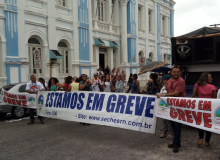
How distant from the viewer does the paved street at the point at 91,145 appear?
4828mm

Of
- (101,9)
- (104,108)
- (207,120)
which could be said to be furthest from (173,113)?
(101,9)

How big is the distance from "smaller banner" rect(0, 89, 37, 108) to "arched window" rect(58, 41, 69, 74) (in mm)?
8045

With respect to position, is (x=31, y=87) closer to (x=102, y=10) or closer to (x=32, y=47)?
(x=32, y=47)

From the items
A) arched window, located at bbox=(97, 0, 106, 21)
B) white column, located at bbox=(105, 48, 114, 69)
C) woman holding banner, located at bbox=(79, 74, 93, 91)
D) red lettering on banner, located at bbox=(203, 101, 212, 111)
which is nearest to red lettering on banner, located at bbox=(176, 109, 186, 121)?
red lettering on banner, located at bbox=(203, 101, 212, 111)

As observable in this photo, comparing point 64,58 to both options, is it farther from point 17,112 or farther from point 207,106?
point 207,106

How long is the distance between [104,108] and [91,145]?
102cm

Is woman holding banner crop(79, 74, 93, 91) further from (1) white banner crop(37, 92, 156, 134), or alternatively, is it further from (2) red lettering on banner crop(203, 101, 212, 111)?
(2) red lettering on banner crop(203, 101, 212, 111)

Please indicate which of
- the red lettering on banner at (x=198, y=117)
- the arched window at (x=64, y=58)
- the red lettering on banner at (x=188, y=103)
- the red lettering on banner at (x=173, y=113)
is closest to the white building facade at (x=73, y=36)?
the arched window at (x=64, y=58)

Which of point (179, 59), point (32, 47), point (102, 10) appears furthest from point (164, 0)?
point (179, 59)

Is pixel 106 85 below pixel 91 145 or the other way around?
the other way around

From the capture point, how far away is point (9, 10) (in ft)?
42.4

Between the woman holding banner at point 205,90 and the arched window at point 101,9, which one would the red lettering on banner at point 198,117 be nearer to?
the woman holding banner at point 205,90

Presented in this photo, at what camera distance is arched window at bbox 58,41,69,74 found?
54.5ft

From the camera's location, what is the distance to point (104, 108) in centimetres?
608
